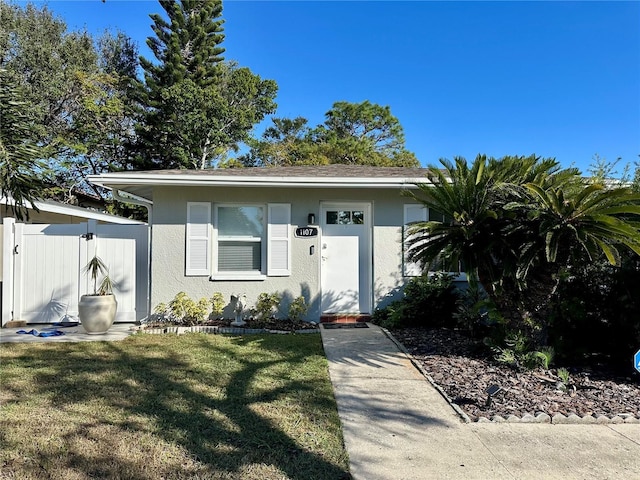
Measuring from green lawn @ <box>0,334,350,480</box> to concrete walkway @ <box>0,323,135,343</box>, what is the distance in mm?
674

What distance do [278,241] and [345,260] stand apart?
56.4 inches

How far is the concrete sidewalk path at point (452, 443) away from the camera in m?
2.55

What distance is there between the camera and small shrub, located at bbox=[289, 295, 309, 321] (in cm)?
711

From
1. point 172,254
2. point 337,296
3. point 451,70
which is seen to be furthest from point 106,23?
point 337,296

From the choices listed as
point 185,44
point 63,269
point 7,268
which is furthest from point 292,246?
point 185,44

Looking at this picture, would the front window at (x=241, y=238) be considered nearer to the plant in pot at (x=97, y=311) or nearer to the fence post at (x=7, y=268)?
the plant in pot at (x=97, y=311)

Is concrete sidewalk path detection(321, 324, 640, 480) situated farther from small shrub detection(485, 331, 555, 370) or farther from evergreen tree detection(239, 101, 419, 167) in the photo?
evergreen tree detection(239, 101, 419, 167)

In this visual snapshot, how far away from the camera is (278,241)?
7453 mm

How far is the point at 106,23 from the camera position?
21234 millimetres

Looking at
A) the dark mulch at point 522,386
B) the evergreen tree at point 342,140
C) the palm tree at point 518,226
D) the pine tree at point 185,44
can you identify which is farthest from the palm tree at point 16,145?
the evergreen tree at point 342,140

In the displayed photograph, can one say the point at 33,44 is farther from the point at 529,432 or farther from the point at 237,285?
the point at 529,432

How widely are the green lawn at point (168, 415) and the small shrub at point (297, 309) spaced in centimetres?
169

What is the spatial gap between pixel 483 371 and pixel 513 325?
0.66 meters

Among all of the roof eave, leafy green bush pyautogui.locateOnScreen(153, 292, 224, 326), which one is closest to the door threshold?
leafy green bush pyautogui.locateOnScreen(153, 292, 224, 326)
